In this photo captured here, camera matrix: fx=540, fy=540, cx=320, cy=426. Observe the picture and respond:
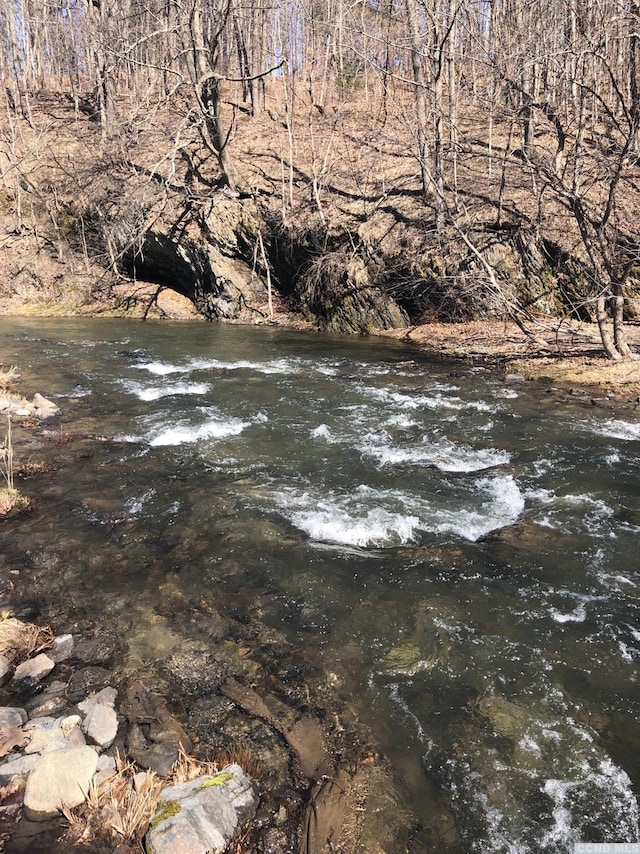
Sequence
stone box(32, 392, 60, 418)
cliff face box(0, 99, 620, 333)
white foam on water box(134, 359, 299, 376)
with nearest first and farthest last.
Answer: stone box(32, 392, 60, 418) → white foam on water box(134, 359, 299, 376) → cliff face box(0, 99, 620, 333)

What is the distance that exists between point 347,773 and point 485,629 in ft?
6.42

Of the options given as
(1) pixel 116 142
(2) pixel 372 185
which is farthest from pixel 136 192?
(2) pixel 372 185

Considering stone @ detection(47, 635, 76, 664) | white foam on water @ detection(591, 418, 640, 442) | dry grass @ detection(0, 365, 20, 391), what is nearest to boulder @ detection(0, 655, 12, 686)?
stone @ detection(47, 635, 76, 664)

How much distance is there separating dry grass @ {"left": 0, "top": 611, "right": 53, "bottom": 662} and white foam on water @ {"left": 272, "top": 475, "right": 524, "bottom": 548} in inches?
118

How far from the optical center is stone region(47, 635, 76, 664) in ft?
14.8

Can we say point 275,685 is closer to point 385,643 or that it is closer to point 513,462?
point 385,643

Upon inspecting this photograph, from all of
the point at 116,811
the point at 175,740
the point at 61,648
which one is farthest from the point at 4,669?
the point at 116,811

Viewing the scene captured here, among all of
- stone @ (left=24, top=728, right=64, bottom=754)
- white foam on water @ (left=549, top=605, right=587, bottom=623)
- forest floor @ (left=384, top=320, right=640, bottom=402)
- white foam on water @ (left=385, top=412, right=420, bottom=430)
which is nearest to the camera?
stone @ (left=24, top=728, right=64, bottom=754)

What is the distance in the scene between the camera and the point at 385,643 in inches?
187

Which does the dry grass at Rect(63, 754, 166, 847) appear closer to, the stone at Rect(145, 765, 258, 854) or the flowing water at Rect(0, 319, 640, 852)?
the stone at Rect(145, 765, 258, 854)

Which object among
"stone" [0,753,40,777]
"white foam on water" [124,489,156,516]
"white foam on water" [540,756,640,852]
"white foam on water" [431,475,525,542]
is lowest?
"white foam on water" [540,756,640,852]

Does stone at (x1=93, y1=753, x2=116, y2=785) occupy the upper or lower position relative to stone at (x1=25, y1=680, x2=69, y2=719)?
upper

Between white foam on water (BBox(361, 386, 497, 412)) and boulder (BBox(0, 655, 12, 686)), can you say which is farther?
white foam on water (BBox(361, 386, 497, 412))

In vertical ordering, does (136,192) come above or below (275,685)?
above
